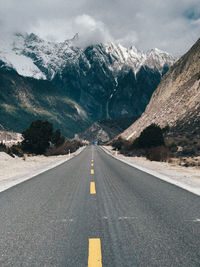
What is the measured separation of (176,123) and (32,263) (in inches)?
1801

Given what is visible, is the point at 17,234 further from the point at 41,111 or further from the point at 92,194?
the point at 41,111

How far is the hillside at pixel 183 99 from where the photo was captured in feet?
134

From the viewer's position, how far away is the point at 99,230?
391 centimetres

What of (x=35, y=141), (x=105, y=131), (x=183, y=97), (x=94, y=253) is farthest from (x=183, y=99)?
(x=105, y=131)

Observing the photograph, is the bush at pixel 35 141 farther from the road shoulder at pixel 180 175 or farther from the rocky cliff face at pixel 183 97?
the road shoulder at pixel 180 175

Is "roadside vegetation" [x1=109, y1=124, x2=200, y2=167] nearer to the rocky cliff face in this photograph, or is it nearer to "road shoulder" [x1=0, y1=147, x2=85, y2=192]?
the rocky cliff face

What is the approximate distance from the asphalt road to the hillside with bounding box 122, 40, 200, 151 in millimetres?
31167

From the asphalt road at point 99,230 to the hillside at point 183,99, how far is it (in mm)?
31167

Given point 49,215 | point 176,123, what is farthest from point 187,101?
point 49,215

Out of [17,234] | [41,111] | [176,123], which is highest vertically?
[41,111]

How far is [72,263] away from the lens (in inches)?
111

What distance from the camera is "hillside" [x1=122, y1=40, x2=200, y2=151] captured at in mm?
40844

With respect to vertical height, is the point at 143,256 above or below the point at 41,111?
below

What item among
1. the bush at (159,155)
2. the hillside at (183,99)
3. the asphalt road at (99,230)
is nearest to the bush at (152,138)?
the bush at (159,155)
